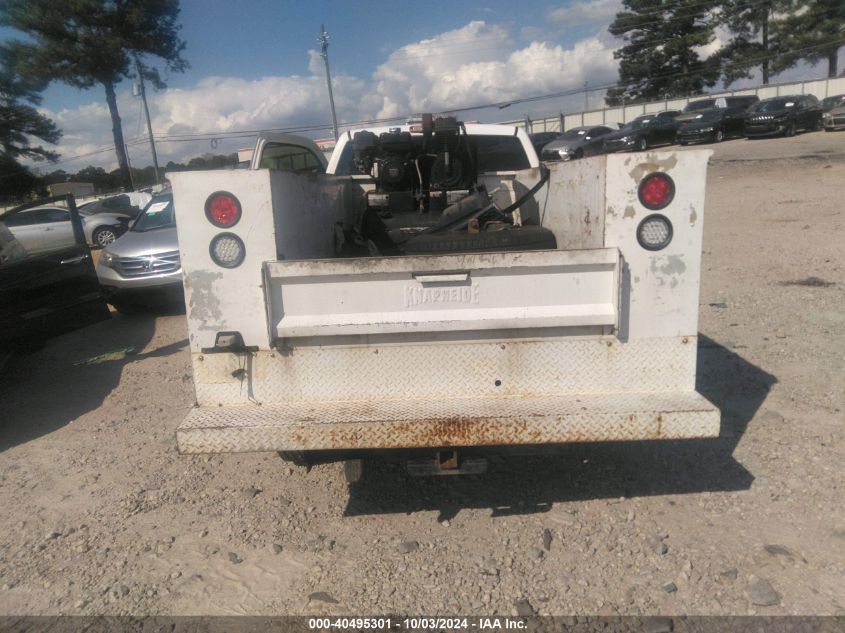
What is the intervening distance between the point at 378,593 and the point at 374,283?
1337 millimetres

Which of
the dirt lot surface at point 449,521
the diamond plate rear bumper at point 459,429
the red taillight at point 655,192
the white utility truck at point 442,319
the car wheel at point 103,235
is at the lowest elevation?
the dirt lot surface at point 449,521

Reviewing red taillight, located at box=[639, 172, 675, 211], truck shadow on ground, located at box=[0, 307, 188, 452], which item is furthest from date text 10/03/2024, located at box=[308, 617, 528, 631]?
Result: truck shadow on ground, located at box=[0, 307, 188, 452]

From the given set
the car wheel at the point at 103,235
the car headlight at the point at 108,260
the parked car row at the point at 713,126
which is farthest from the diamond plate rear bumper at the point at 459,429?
the parked car row at the point at 713,126

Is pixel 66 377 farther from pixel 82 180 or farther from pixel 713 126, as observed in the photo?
pixel 82 180

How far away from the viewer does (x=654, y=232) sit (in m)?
3.07

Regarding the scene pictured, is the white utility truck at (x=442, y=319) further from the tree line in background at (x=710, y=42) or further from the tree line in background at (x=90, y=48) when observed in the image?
the tree line in background at (x=710, y=42)

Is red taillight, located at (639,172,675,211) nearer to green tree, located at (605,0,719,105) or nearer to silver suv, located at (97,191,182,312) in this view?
silver suv, located at (97,191,182,312)

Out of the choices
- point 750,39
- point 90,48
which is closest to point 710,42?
point 750,39

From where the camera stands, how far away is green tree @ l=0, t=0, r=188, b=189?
113 ft

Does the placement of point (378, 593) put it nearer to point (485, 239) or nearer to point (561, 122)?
point (485, 239)

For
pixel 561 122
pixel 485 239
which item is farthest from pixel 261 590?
pixel 561 122

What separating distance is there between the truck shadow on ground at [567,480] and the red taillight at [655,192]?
119 centimetres

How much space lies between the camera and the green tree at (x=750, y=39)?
52031mm

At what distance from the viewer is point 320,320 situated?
3111 millimetres
